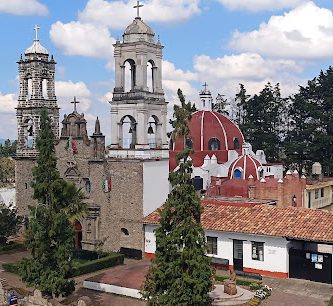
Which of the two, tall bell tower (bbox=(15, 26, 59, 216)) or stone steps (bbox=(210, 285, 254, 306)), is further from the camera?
tall bell tower (bbox=(15, 26, 59, 216))

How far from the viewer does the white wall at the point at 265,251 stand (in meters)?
28.4

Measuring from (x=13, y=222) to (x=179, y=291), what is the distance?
19.9 meters

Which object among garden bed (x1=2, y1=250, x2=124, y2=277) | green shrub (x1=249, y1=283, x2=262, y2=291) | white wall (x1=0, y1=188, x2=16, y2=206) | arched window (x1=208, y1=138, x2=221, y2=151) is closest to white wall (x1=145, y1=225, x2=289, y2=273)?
green shrub (x1=249, y1=283, x2=262, y2=291)

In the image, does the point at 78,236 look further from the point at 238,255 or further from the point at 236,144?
the point at 236,144

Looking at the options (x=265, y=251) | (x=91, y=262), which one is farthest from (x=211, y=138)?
(x=91, y=262)

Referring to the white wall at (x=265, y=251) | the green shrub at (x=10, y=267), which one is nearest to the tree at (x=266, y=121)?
the white wall at (x=265, y=251)

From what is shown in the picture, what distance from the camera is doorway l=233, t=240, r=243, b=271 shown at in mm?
29828

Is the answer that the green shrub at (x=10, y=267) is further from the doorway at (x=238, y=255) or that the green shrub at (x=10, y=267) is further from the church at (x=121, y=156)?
the doorway at (x=238, y=255)

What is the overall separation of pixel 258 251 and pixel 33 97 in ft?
67.0

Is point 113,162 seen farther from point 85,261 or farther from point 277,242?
point 277,242

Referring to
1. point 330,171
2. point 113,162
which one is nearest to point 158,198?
point 113,162

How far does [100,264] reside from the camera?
3144 cm

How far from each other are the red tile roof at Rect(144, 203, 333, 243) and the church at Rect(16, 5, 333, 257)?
240 cm

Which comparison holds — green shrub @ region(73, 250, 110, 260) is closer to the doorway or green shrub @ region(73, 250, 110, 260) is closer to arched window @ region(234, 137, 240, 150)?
the doorway
